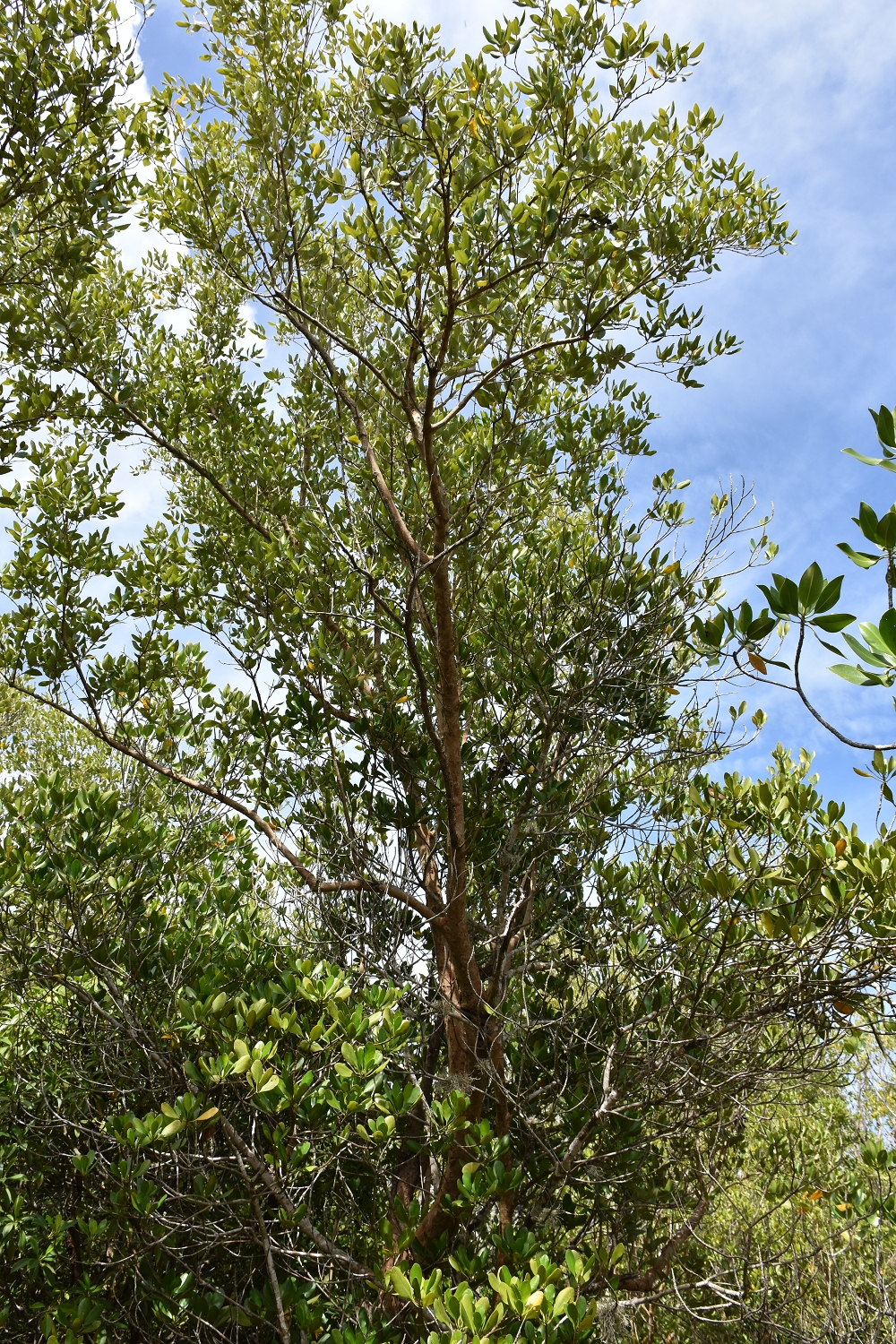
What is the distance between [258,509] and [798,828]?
391 cm

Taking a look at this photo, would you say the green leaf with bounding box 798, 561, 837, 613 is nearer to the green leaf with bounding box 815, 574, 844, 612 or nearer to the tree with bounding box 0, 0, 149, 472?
the green leaf with bounding box 815, 574, 844, 612

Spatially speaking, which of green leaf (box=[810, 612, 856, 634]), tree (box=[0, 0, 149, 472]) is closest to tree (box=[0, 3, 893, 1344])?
tree (box=[0, 0, 149, 472])

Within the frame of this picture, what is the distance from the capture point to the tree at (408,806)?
365 cm

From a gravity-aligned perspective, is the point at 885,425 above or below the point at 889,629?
above

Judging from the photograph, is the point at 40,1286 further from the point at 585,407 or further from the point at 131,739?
the point at 585,407

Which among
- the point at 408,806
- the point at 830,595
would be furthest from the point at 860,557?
the point at 408,806

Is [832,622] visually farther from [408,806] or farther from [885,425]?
[408,806]

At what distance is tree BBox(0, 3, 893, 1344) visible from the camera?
3652mm

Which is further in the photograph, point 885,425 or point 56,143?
point 56,143

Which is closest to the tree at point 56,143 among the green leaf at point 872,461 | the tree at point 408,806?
the tree at point 408,806

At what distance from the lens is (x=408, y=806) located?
16.4ft

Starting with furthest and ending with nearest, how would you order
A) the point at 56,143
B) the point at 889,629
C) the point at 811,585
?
the point at 56,143
the point at 811,585
the point at 889,629

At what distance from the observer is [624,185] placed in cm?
393

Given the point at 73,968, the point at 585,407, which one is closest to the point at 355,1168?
the point at 73,968
